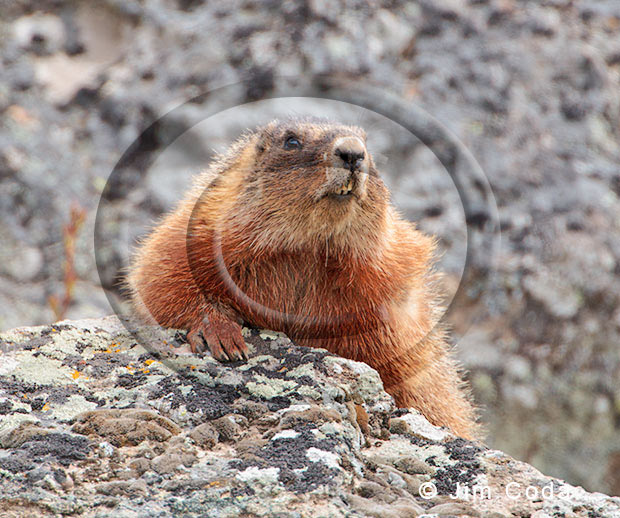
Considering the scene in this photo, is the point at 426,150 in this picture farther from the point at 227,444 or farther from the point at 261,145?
the point at 227,444

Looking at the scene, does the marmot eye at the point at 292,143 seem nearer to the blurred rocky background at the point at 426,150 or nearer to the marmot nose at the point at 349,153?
the marmot nose at the point at 349,153


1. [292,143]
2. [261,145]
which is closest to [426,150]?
[261,145]

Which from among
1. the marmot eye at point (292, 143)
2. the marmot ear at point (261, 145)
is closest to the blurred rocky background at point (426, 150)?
the marmot ear at point (261, 145)

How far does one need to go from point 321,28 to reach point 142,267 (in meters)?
3.78

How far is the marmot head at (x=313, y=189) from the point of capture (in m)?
3.51

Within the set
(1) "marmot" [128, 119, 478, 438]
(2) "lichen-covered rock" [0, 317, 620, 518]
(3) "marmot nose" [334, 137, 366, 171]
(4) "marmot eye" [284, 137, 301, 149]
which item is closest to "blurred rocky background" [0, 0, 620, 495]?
(1) "marmot" [128, 119, 478, 438]

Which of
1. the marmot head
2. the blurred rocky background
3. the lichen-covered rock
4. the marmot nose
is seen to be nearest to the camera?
the lichen-covered rock

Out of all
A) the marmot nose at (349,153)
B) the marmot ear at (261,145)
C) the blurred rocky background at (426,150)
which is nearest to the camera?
the marmot nose at (349,153)

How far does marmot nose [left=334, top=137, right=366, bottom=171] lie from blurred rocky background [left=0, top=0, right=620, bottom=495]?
8.52 feet

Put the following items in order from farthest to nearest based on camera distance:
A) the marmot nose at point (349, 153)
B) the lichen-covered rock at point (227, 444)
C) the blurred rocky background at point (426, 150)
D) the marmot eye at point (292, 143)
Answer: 1. the blurred rocky background at point (426, 150)
2. the marmot eye at point (292, 143)
3. the marmot nose at point (349, 153)
4. the lichen-covered rock at point (227, 444)

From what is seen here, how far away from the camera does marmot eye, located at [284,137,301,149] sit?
12.5 feet

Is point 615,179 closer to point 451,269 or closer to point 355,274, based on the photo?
point 451,269

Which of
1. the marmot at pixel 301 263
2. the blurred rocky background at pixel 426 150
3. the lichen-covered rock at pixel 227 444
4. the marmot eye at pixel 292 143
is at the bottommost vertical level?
the lichen-covered rock at pixel 227 444

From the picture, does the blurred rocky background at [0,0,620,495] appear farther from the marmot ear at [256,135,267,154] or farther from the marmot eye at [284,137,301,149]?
the marmot eye at [284,137,301,149]
